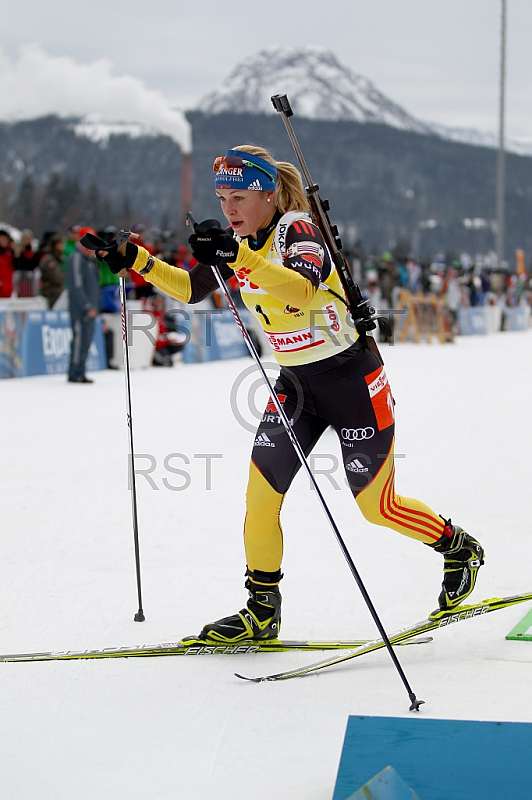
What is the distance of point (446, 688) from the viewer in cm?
300

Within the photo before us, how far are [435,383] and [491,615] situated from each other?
9.81 meters

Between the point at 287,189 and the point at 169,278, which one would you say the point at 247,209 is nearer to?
the point at 287,189

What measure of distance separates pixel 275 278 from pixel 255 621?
1.35 metres

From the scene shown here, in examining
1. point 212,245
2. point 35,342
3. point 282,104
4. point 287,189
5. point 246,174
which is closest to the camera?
point 212,245

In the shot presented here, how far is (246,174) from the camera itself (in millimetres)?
3143

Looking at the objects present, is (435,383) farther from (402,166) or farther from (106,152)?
(402,166)

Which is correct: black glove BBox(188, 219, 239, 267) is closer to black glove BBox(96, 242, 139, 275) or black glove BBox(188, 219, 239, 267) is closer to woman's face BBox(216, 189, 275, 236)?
woman's face BBox(216, 189, 275, 236)

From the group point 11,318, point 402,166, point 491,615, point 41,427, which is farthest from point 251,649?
point 402,166

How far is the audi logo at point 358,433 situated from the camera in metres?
3.33

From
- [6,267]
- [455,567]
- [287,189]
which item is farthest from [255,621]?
[6,267]

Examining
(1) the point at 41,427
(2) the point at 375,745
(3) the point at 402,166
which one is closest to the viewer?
(2) the point at 375,745

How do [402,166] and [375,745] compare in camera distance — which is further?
[402,166]

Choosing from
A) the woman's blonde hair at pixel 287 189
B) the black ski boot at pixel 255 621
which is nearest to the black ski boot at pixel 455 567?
the black ski boot at pixel 255 621

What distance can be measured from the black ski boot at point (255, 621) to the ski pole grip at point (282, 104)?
1826mm
